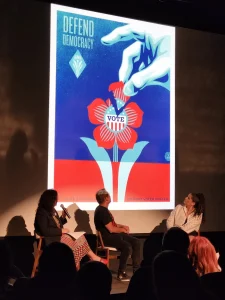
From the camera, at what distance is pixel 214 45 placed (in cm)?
741

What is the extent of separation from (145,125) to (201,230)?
5.80 ft

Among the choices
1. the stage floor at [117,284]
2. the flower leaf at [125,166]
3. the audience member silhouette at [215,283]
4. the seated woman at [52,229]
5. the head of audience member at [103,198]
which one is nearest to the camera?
the audience member silhouette at [215,283]

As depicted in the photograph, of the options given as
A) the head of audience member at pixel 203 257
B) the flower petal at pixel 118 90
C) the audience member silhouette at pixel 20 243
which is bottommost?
the audience member silhouette at pixel 20 243

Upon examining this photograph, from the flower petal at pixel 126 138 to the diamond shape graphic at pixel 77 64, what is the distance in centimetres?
94

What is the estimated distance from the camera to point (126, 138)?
21.4ft

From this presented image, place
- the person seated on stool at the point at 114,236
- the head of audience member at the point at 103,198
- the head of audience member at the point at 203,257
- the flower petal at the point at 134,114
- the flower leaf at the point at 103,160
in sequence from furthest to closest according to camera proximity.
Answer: the flower petal at the point at 134,114
the flower leaf at the point at 103,160
the head of audience member at the point at 103,198
the person seated on stool at the point at 114,236
the head of audience member at the point at 203,257

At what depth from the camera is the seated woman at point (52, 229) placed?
5234mm

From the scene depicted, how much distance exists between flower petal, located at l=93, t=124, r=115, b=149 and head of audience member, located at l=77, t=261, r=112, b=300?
173 inches

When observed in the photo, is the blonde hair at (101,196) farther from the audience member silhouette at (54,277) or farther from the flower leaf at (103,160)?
the audience member silhouette at (54,277)

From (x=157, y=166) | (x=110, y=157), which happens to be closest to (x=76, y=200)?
(x=110, y=157)

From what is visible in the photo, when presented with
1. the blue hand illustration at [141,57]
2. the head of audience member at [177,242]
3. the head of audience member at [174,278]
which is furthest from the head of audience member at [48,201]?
the head of audience member at [174,278]

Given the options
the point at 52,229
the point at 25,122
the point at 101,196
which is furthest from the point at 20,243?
the point at 25,122

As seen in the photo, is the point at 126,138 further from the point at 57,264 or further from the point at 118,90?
the point at 57,264

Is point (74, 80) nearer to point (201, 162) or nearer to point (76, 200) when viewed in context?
point (76, 200)
